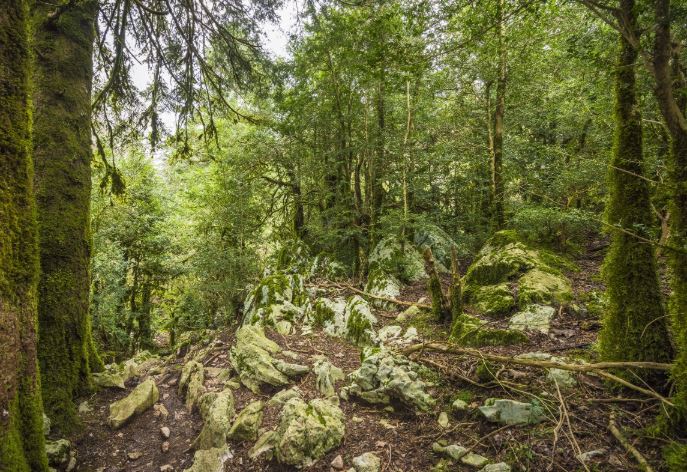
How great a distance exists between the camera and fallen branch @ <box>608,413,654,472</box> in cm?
212

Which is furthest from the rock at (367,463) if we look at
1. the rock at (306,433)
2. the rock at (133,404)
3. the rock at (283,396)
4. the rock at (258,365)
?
the rock at (133,404)

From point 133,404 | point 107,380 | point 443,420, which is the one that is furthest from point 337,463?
point 107,380

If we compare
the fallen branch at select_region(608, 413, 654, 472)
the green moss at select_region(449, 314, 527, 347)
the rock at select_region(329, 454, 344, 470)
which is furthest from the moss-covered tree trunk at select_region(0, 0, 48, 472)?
the green moss at select_region(449, 314, 527, 347)

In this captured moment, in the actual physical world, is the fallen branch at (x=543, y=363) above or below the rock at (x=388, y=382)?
above

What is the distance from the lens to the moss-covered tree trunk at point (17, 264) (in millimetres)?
2283

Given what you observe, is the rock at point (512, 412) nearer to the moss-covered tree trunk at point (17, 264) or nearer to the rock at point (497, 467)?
the rock at point (497, 467)

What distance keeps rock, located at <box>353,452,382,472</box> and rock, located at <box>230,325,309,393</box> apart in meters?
1.61

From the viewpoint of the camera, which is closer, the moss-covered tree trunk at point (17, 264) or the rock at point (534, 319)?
the moss-covered tree trunk at point (17, 264)

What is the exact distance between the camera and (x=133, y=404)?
4043 mm

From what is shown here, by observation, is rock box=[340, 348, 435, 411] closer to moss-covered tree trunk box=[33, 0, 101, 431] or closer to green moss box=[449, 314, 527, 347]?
green moss box=[449, 314, 527, 347]

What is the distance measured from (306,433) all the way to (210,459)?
104cm

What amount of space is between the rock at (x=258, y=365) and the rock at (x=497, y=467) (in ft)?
8.37

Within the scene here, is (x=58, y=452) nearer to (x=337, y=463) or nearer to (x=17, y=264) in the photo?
(x=17, y=264)

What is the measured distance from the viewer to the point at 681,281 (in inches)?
92.4
